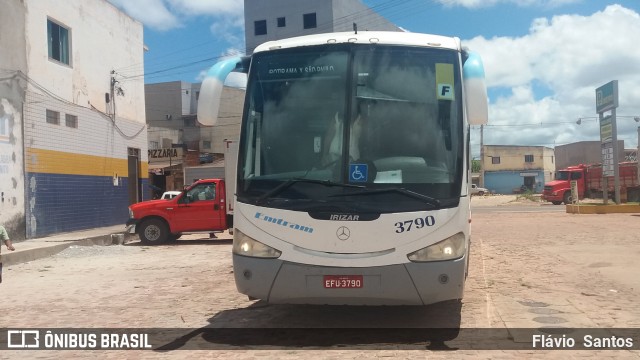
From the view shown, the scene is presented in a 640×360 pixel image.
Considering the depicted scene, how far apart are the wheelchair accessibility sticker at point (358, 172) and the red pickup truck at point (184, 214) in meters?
11.3

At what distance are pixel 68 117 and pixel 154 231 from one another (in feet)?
16.3

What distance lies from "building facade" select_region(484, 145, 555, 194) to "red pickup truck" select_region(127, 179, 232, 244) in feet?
180

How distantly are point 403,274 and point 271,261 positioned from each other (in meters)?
1.29

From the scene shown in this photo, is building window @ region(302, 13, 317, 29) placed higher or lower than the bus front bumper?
higher

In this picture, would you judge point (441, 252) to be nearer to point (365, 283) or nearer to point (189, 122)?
point (365, 283)

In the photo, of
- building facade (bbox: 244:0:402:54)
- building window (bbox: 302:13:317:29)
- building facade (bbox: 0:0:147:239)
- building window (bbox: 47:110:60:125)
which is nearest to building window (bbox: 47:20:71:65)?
building facade (bbox: 0:0:147:239)

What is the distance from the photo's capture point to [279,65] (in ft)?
19.6

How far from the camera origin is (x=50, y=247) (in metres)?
14.1

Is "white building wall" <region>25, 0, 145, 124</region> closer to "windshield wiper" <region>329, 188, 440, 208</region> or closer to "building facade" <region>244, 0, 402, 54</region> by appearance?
"windshield wiper" <region>329, 188, 440, 208</region>

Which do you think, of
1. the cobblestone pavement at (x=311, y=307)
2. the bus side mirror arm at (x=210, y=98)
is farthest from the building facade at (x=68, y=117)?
the bus side mirror arm at (x=210, y=98)

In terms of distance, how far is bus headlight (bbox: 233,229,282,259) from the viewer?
18.2ft

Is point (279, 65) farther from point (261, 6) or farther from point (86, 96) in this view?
point (261, 6)

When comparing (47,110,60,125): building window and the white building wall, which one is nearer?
the white building wall

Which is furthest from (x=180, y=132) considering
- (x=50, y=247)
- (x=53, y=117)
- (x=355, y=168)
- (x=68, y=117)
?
(x=355, y=168)
